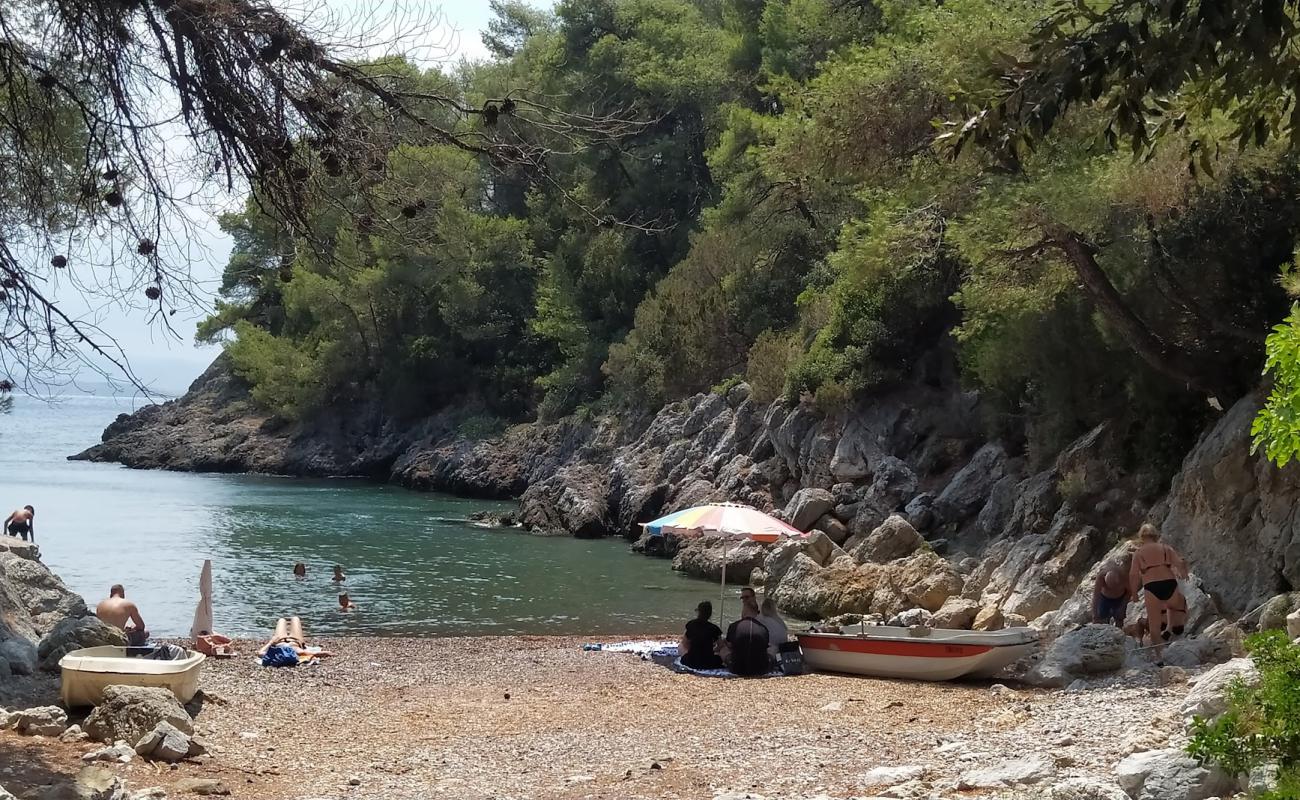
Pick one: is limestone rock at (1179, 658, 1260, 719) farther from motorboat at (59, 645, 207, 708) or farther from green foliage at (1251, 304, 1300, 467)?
motorboat at (59, 645, 207, 708)

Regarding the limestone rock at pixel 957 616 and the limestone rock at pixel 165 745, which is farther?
the limestone rock at pixel 957 616

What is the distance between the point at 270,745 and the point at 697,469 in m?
28.9

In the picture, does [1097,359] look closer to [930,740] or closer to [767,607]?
[767,607]

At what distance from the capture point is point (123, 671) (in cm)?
1214

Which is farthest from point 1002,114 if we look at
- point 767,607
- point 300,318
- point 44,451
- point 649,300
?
point 44,451

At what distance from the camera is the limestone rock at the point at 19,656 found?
1316cm

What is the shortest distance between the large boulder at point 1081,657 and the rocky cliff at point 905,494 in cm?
197

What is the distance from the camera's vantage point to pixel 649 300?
53.5m

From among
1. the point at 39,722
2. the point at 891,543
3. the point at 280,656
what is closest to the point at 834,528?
the point at 891,543

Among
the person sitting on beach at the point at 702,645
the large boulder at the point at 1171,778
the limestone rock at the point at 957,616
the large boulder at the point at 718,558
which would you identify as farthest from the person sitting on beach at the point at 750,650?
the large boulder at the point at 718,558

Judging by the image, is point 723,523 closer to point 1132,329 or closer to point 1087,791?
point 1132,329

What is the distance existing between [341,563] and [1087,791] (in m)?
28.1

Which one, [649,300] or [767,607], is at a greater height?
[649,300]

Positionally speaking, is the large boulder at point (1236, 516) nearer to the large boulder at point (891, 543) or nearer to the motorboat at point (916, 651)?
the motorboat at point (916, 651)
